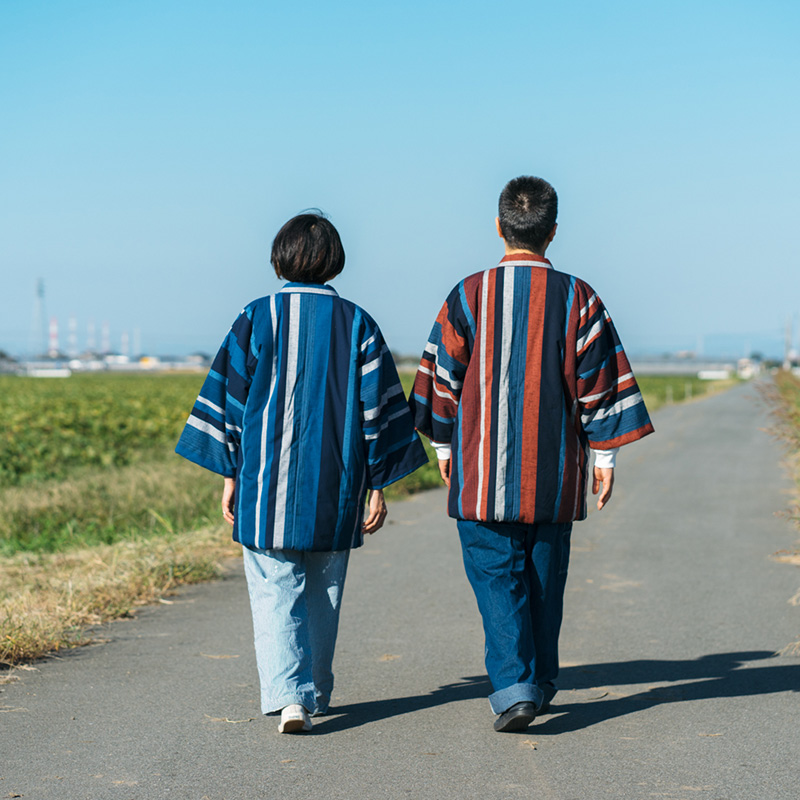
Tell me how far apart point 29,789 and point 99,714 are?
821mm

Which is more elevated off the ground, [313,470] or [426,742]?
[313,470]

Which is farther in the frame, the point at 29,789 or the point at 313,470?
the point at 313,470

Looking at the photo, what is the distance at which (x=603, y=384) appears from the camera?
12.8 ft

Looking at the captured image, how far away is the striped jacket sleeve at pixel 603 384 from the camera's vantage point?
152 inches

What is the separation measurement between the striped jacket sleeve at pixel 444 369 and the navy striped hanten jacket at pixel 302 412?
0.65ft

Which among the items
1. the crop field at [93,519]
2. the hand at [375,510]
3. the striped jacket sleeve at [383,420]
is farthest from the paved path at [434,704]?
the striped jacket sleeve at [383,420]

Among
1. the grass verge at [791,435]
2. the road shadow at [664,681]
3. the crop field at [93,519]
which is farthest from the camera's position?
the grass verge at [791,435]

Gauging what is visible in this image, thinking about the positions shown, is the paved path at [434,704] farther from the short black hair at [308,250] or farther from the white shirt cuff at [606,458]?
the short black hair at [308,250]

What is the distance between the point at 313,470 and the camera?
12.6 ft

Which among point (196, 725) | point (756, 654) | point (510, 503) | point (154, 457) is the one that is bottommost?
point (154, 457)

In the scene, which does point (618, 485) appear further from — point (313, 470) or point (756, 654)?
point (313, 470)

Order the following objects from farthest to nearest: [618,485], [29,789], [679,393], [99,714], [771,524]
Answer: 1. [679,393]
2. [618,485]
3. [771,524]
4. [99,714]
5. [29,789]

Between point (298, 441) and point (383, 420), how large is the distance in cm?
35

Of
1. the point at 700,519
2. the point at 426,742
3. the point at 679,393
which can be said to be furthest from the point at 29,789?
the point at 679,393
